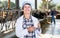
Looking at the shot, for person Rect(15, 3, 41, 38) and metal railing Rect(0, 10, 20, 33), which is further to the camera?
metal railing Rect(0, 10, 20, 33)

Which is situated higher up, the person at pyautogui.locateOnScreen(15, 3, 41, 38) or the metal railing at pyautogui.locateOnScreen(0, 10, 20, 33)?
the person at pyautogui.locateOnScreen(15, 3, 41, 38)

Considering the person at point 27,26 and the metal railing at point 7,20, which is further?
the metal railing at point 7,20

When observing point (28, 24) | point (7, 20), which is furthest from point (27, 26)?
point (7, 20)

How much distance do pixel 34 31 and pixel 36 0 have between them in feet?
41.0

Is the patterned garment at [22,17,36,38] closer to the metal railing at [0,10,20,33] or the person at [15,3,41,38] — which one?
the person at [15,3,41,38]

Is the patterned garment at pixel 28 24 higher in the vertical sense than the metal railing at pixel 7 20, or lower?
higher

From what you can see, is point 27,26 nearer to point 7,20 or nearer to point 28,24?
point 28,24

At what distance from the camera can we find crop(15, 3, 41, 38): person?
1.88m

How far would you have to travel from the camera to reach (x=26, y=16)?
1899 mm

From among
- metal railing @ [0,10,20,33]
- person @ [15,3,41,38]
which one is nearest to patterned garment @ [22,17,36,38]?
person @ [15,3,41,38]

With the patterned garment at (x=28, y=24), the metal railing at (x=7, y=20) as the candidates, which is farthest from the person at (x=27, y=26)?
the metal railing at (x=7, y=20)

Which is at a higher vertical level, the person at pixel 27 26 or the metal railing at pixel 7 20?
the person at pixel 27 26

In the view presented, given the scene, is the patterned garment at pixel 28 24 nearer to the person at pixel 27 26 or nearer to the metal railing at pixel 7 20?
the person at pixel 27 26

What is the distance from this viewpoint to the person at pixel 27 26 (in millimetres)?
1884
